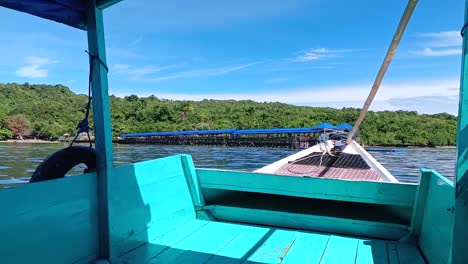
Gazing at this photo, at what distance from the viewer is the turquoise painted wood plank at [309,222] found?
249 centimetres

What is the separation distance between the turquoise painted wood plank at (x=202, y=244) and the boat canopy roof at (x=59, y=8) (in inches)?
63.5

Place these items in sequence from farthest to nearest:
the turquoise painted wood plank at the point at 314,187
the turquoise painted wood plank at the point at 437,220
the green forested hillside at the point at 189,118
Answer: the green forested hillside at the point at 189,118
the turquoise painted wood plank at the point at 314,187
the turquoise painted wood plank at the point at 437,220

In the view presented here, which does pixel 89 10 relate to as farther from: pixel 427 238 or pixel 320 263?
pixel 427 238

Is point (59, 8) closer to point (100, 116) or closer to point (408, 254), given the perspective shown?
point (100, 116)

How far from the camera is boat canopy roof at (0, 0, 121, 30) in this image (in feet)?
5.68

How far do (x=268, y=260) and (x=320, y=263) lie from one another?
333mm

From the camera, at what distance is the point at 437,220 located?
6.09 feet

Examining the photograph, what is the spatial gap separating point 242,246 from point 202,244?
30cm

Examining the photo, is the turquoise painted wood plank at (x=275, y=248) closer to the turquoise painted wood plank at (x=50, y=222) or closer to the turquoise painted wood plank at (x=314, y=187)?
the turquoise painted wood plank at (x=314, y=187)

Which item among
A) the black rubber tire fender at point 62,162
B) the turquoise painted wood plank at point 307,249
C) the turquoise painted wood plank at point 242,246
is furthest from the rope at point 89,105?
the turquoise painted wood plank at point 307,249

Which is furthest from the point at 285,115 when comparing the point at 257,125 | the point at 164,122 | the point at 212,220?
the point at 212,220

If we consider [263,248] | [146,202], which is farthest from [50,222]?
[263,248]

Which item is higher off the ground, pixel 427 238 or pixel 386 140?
pixel 427 238

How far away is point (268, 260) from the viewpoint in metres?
2.05
